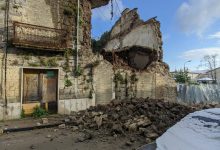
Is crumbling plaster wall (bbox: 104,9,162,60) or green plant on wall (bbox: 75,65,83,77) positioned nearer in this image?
green plant on wall (bbox: 75,65,83,77)

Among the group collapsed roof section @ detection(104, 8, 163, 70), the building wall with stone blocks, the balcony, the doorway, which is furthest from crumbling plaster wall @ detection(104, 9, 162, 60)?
the doorway

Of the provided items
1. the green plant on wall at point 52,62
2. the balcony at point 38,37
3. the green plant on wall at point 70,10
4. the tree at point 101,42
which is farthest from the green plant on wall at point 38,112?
the tree at point 101,42

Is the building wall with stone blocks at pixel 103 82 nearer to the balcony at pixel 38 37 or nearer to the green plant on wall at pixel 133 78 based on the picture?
the green plant on wall at pixel 133 78

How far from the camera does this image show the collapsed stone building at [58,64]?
39.5 ft

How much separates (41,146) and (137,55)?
1091 centimetres

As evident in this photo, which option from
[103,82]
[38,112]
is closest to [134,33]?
[103,82]

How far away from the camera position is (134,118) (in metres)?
10.1

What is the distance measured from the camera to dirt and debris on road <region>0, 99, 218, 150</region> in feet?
26.7

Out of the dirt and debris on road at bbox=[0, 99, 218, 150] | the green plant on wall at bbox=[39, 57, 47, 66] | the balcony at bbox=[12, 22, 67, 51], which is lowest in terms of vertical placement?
the dirt and debris on road at bbox=[0, 99, 218, 150]

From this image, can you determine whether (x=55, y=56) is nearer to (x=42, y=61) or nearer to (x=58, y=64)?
(x=58, y=64)

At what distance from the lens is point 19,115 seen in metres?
12.1

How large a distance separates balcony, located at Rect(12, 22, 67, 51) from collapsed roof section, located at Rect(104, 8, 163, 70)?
4.96 m

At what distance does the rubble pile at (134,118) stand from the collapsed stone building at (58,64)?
97.9 inches

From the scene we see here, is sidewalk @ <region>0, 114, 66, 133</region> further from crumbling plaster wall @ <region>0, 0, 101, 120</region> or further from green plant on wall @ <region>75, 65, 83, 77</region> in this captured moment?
green plant on wall @ <region>75, 65, 83, 77</region>
